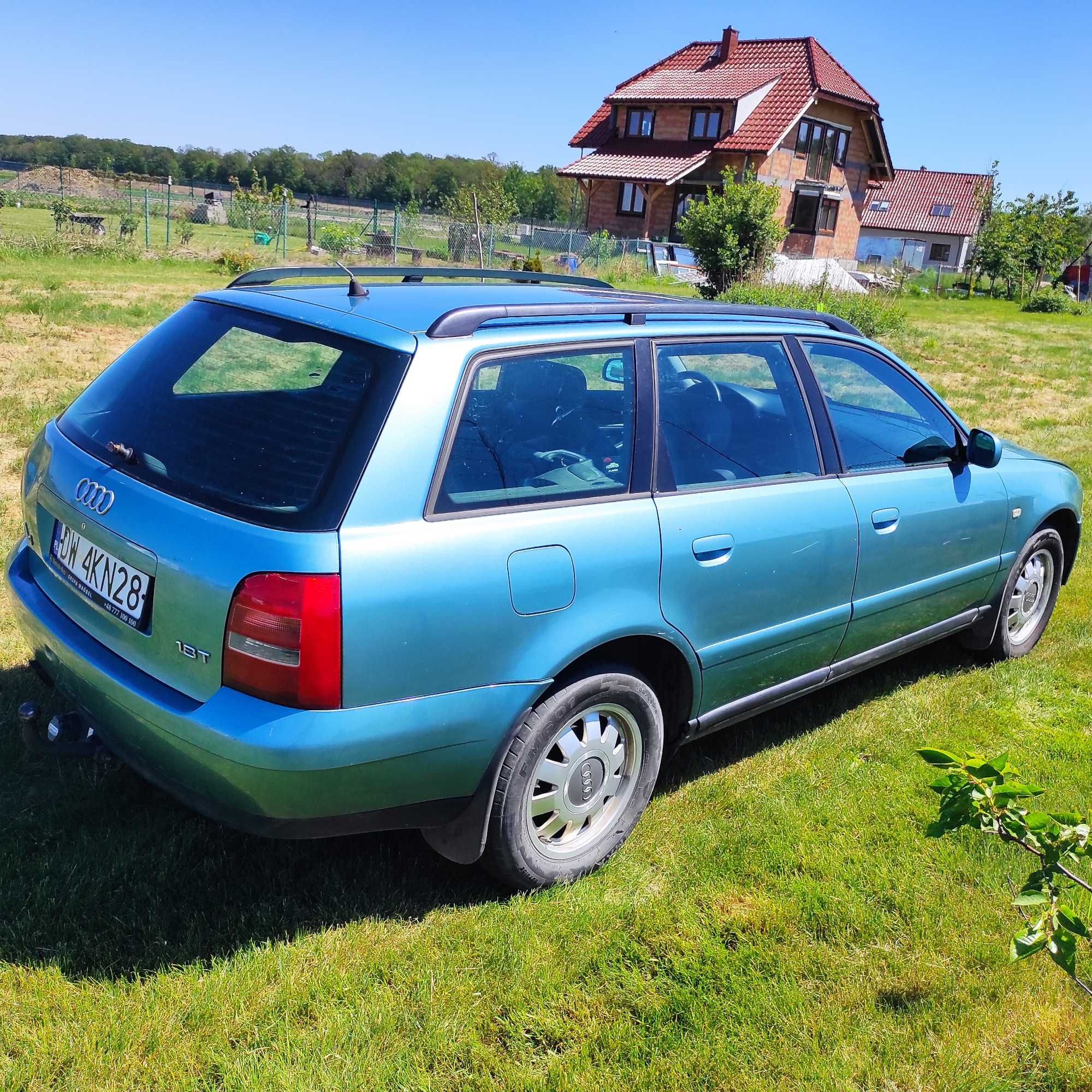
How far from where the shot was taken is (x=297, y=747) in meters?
2.41

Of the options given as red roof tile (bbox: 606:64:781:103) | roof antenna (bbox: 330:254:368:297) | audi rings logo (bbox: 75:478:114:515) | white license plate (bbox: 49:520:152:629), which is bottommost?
white license plate (bbox: 49:520:152:629)

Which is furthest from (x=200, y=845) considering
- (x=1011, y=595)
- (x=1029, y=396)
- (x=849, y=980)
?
→ (x=1029, y=396)

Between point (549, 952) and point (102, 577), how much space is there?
1.60m

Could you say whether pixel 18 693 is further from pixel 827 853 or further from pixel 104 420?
pixel 827 853

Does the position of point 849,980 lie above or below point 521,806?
below

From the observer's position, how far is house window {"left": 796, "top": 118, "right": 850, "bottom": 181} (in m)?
41.7

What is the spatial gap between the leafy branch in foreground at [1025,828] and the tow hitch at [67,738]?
2.23m

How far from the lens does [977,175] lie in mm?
67438

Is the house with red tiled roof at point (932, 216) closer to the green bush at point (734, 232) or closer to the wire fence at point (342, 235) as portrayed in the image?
the wire fence at point (342, 235)

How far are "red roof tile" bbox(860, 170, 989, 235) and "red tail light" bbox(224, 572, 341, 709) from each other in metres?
70.0

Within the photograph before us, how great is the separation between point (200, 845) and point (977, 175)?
75.1 metres

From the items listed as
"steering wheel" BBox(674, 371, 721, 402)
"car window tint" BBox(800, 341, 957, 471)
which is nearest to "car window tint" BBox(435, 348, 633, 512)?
"steering wheel" BBox(674, 371, 721, 402)

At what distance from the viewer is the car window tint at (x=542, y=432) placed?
9.06ft

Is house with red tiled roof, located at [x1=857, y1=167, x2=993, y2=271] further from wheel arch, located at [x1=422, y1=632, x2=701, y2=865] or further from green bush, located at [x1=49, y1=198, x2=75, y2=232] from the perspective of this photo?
wheel arch, located at [x1=422, y1=632, x2=701, y2=865]
